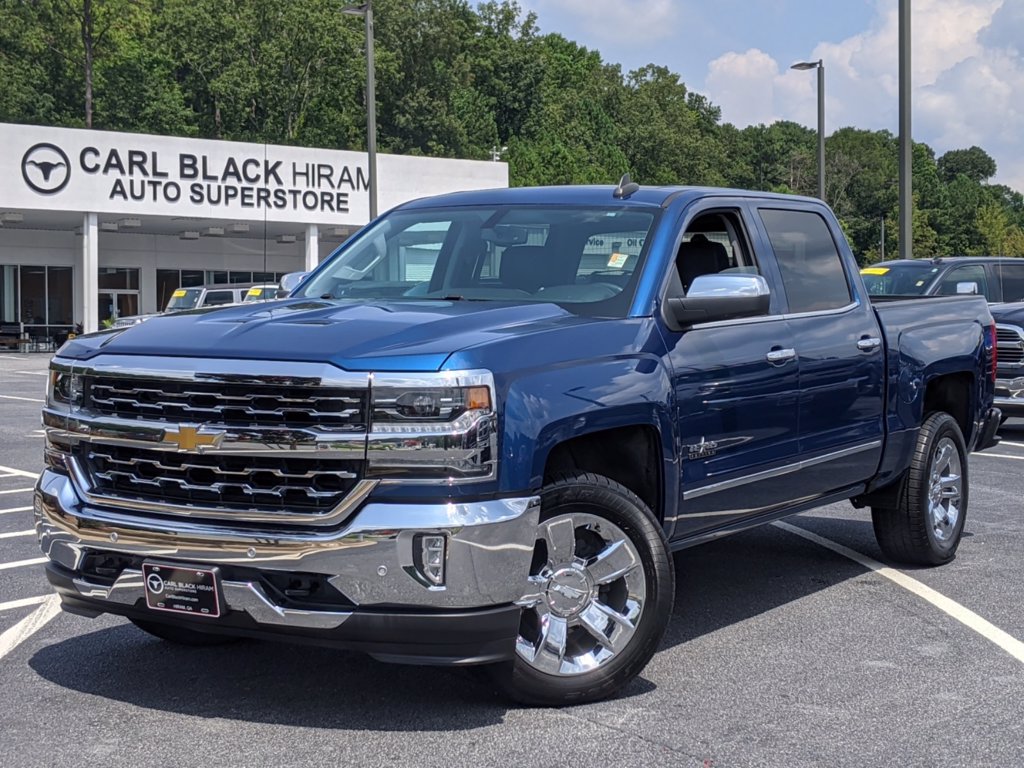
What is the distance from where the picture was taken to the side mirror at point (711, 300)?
5359 mm

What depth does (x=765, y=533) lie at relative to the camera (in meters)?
8.65

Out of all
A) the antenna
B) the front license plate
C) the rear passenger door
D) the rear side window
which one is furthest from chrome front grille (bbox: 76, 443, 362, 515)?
the rear side window

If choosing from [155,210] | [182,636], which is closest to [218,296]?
[155,210]

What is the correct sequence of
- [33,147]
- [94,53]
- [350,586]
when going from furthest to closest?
[94,53] → [33,147] → [350,586]

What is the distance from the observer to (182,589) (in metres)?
4.44

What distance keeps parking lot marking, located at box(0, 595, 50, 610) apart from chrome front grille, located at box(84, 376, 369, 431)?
2137 mm

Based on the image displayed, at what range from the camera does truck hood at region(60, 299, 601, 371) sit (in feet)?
14.4

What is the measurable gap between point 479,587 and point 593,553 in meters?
0.72

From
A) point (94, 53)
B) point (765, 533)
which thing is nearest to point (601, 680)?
point (765, 533)

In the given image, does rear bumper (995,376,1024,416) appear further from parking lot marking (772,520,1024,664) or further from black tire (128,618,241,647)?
black tire (128,618,241,647)

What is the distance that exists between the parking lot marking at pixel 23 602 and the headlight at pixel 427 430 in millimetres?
2948

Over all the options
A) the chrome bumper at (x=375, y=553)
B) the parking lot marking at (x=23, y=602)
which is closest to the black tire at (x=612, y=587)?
the chrome bumper at (x=375, y=553)

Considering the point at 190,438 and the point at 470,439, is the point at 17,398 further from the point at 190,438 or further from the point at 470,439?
the point at 470,439

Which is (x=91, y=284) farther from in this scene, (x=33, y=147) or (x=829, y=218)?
(x=829, y=218)
